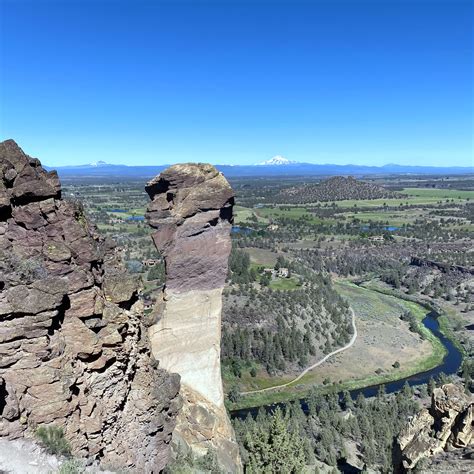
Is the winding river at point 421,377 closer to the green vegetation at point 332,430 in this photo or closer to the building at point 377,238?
the green vegetation at point 332,430

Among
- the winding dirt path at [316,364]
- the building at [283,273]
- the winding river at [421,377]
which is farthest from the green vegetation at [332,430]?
the building at [283,273]

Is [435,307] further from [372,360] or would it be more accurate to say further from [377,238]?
[377,238]

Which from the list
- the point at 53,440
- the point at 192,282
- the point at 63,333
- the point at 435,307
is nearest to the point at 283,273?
the point at 435,307

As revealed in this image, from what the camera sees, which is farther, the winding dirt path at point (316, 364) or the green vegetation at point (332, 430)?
the winding dirt path at point (316, 364)

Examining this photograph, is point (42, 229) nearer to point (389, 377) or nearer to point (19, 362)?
point (19, 362)

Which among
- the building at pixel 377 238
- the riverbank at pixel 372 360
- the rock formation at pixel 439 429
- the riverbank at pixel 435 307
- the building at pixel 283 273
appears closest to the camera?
the rock formation at pixel 439 429

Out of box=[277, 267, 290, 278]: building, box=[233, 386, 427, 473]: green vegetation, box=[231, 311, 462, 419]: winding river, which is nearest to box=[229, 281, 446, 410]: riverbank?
box=[231, 311, 462, 419]: winding river

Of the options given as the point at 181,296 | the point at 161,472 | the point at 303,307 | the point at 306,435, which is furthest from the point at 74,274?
the point at 303,307
